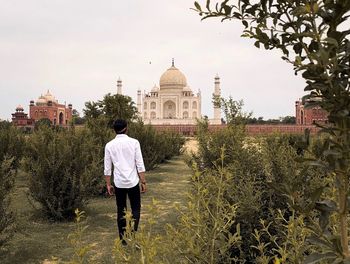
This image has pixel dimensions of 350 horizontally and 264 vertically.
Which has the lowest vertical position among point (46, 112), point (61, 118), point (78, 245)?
point (78, 245)

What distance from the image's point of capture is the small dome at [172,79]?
58562 mm

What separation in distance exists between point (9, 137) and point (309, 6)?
400 inches

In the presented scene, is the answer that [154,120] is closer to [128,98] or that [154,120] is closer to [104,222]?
[128,98]

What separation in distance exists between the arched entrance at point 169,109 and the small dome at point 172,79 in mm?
2544

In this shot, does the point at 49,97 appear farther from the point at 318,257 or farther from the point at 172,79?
the point at 318,257

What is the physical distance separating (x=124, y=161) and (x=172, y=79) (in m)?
54.9

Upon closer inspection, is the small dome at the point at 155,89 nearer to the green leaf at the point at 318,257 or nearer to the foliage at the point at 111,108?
the foliage at the point at 111,108

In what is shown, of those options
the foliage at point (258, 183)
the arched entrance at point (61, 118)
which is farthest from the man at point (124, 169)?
the arched entrance at point (61, 118)

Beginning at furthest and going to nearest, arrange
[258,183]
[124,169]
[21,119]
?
1. [21,119]
2. [258,183]
3. [124,169]

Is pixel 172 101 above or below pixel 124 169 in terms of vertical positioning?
above

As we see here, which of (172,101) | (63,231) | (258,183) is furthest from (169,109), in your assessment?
(258,183)

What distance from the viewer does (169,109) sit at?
59.7m

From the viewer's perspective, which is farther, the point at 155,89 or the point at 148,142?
the point at 155,89

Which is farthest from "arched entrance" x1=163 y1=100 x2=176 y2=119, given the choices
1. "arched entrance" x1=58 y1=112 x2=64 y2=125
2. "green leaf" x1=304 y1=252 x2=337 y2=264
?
"green leaf" x1=304 y1=252 x2=337 y2=264
